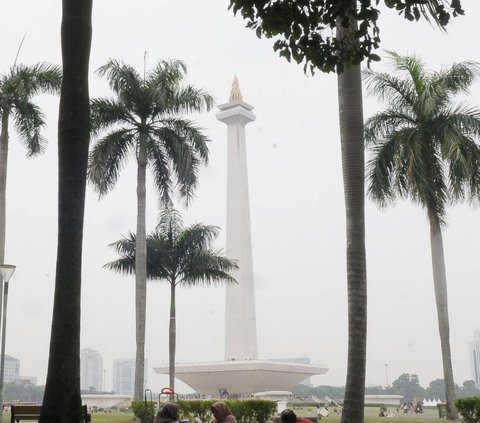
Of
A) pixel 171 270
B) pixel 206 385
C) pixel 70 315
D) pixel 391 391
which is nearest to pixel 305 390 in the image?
pixel 391 391

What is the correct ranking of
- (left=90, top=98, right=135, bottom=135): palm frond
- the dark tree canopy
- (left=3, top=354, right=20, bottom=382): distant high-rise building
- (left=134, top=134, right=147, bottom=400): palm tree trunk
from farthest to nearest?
(left=3, top=354, right=20, bottom=382): distant high-rise building
(left=90, top=98, right=135, bottom=135): palm frond
(left=134, top=134, right=147, bottom=400): palm tree trunk
the dark tree canopy

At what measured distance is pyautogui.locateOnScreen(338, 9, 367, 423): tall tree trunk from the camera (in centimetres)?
1109

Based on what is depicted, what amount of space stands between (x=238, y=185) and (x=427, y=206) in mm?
30514

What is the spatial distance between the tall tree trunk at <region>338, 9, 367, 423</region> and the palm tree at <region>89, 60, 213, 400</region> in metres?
13.6

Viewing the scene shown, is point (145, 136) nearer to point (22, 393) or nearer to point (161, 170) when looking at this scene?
point (161, 170)

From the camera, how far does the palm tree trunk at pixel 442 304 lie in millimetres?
22250

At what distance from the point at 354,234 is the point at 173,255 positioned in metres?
17.5

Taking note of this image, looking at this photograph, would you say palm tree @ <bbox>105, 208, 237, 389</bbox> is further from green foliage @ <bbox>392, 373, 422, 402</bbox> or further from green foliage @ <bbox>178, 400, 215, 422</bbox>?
green foliage @ <bbox>392, 373, 422, 402</bbox>

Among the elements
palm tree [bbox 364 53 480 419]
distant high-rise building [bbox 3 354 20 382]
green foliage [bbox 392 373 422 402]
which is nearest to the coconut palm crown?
palm tree [bbox 364 53 480 419]

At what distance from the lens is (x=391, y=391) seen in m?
120

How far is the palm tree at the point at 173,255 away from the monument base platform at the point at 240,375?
71.1 feet

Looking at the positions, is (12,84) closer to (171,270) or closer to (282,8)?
(171,270)

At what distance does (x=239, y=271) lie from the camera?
52312 mm

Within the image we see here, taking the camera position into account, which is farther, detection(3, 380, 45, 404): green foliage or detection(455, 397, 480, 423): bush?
detection(3, 380, 45, 404): green foliage
